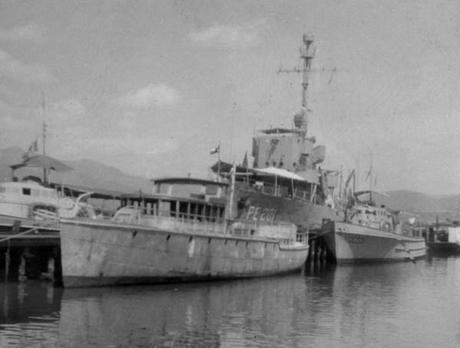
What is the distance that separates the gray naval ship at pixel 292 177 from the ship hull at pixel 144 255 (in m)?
11.7

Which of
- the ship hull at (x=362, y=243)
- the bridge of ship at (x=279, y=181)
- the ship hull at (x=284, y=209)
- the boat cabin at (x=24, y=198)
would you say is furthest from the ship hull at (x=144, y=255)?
the bridge of ship at (x=279, y=181)

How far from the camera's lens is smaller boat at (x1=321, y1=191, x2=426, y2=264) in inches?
1708

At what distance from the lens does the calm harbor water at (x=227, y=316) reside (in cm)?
1686

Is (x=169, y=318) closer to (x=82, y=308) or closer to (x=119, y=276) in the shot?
(x=82, y=308)

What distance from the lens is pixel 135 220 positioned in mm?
26125

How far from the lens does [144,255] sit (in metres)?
25.4

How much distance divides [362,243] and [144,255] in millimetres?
24217

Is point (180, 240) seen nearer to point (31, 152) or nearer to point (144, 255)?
point (144, 255)

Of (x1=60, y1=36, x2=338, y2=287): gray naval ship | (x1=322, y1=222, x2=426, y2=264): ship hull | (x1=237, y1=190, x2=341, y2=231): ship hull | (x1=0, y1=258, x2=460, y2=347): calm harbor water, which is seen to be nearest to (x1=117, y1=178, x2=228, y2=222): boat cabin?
(x1=60, y1=36, x2=338, y2=287): gray naval ship

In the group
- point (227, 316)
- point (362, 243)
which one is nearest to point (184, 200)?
point (227, 316)

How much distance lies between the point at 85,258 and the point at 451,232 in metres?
59.0

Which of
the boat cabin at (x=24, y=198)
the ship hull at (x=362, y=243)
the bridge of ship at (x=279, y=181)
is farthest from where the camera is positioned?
the bridge of ship at (x=279, y=181)

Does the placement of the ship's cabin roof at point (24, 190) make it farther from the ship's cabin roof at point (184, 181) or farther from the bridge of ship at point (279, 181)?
the bridge of ship at point (279, 181)

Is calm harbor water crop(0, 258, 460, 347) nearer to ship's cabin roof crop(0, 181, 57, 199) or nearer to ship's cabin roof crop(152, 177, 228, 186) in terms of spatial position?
ship's cabin roof crop(152, 177, 228, 186)
